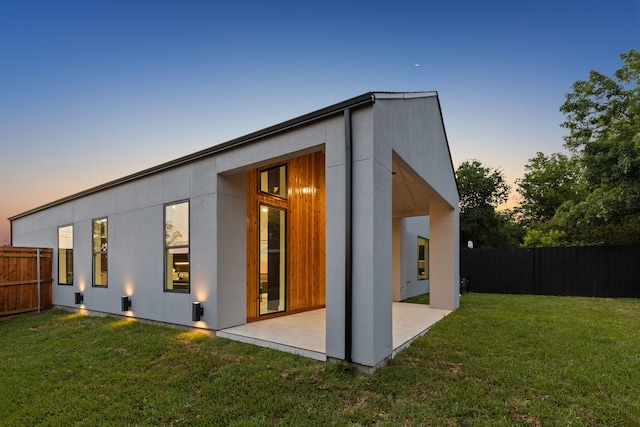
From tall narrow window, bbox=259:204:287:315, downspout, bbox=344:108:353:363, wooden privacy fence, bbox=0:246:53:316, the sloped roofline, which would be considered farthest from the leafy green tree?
wooden privacy fence, bbox=0:246:53:316

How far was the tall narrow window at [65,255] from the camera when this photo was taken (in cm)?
928

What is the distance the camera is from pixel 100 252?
8195 mm

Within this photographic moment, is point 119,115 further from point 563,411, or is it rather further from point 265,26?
point 563,411

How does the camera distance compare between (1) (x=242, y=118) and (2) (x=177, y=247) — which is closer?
(2) (x=177, y=247)

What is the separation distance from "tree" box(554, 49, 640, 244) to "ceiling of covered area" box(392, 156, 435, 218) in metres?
6.62

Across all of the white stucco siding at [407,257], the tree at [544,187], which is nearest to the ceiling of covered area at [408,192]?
the white stucco siding at [407,257]

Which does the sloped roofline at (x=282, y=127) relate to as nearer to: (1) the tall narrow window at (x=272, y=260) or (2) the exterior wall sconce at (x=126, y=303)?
(1) the tall narrow window at (x=272, y=260)

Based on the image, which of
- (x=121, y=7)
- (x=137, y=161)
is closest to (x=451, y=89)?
(x=121, y=7)

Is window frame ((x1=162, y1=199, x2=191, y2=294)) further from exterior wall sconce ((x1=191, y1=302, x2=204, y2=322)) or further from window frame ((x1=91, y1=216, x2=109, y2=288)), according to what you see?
window frame ((x1=91, y1=216, x2=109, y2=288))

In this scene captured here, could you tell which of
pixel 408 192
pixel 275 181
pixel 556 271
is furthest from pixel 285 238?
pixel 556 271

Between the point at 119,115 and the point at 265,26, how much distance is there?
491 cm

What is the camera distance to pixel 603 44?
33.4 feet

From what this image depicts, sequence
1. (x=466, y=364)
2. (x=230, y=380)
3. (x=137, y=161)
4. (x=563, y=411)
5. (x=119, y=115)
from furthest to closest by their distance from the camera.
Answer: (x=137, y=161) → (x=119, y=115) → (x=466, y=364) → (x=230, y=380) → (x=563, y=411)

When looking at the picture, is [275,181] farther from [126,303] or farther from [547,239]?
[547,239]
